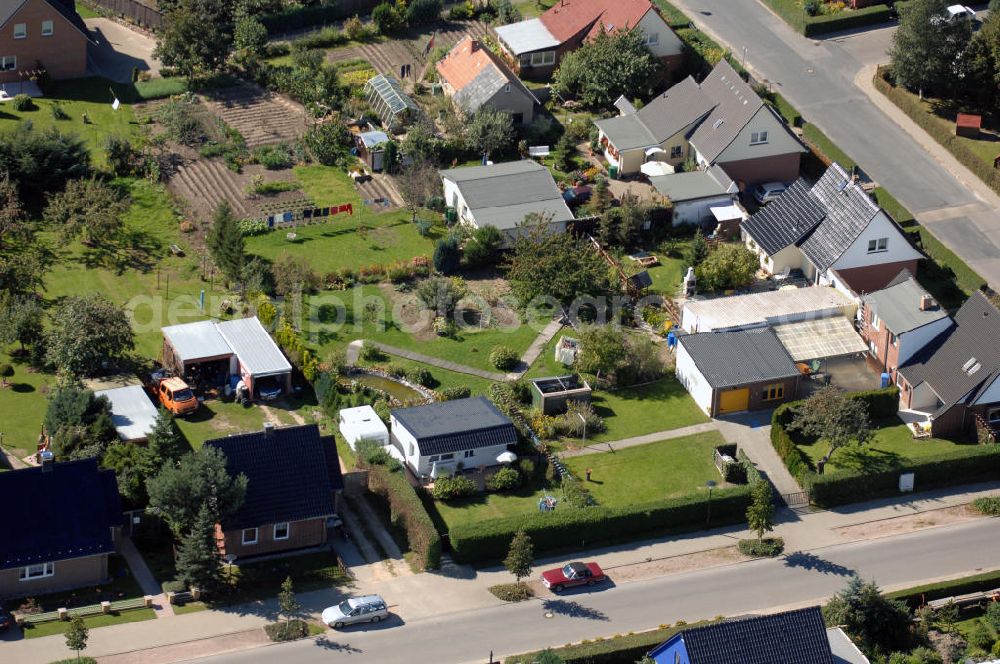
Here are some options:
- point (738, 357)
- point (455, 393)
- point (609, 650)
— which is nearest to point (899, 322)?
point (738, 357)

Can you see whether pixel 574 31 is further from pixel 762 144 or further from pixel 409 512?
pixel 409 512

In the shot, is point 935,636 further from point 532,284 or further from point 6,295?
point 6,295

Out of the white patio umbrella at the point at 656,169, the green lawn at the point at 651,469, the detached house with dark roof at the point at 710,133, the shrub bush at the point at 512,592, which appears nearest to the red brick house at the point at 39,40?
the detached house with dark roof at the point at 710,133

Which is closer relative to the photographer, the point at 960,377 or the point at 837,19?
the point at 960,377

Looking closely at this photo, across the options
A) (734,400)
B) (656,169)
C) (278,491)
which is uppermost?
(656,169)

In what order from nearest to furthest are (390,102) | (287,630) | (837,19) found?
(287,630) → (390,102) → (837,19)

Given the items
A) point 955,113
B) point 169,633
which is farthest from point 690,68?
point 169,633
